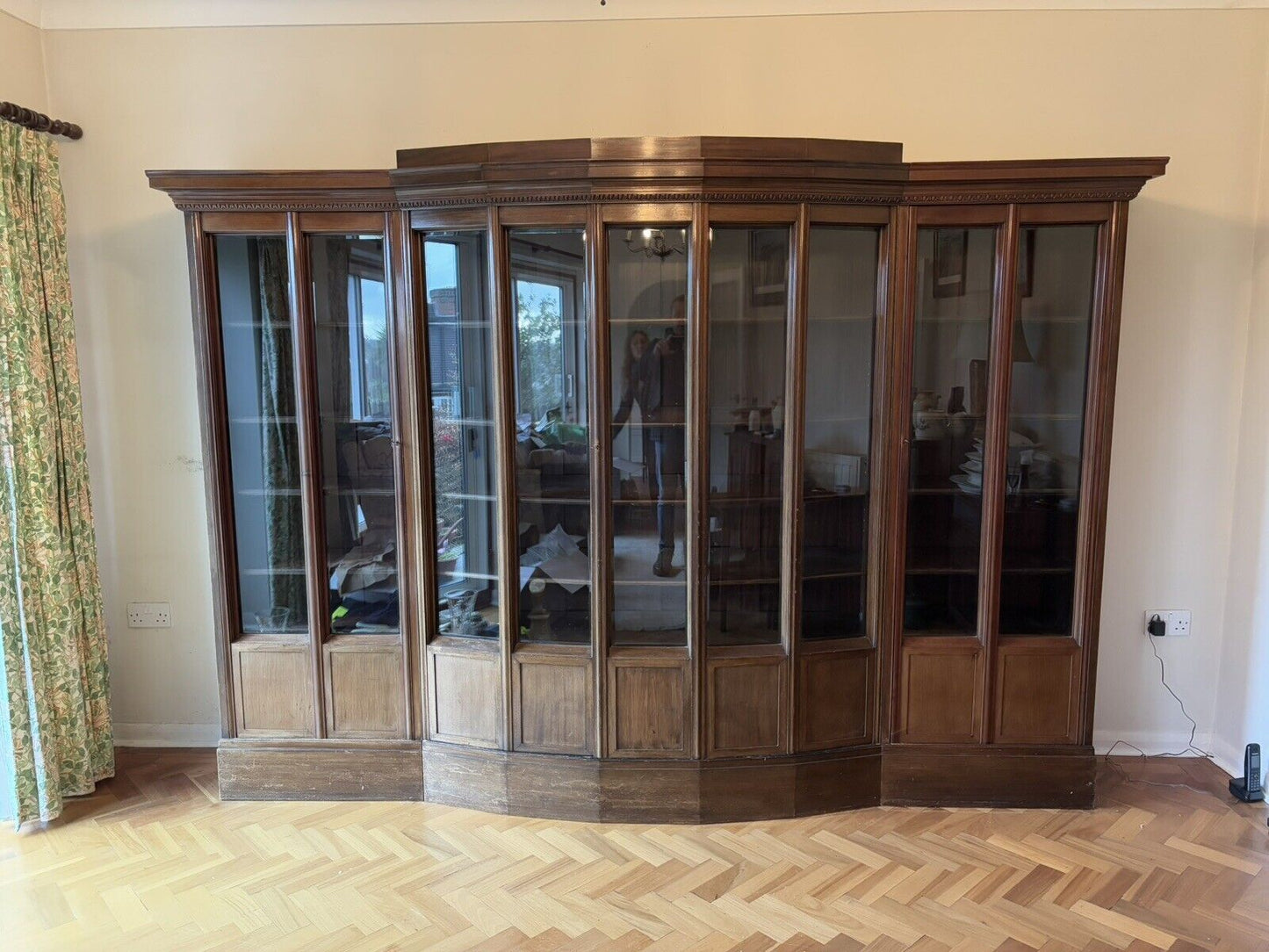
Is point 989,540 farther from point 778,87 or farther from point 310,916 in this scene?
point 310,916

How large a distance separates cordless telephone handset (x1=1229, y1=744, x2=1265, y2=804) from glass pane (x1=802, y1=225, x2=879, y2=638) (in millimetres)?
1556

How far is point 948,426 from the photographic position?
2848 millimetres

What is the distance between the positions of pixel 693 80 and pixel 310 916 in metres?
3.18

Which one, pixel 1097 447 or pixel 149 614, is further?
pixel 149 614

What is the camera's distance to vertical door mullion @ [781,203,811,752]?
8.71ft

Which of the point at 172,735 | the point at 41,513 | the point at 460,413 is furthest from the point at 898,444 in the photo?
the point at 172,735

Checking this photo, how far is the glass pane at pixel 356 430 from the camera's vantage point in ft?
9.39

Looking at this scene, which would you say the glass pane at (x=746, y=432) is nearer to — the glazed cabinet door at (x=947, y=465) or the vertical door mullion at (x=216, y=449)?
the glazed cabinet door at (x=947, y=465)

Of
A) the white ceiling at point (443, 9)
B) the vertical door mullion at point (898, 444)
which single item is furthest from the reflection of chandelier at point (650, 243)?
the white ceiling at point (443, 9)

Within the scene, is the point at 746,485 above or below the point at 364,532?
above

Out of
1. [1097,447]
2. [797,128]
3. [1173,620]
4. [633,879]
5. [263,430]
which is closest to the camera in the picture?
[633,879]

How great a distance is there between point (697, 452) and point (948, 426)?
0.93m

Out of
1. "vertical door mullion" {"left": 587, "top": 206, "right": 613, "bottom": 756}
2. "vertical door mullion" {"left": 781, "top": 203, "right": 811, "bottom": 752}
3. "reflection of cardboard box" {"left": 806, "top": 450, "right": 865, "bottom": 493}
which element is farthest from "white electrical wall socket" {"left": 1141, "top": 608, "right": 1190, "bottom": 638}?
"vertical door mullion" {"left": 587, "top": 206, "right": 613, "bottom": 756}

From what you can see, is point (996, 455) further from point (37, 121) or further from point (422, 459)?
point (37, 121)
